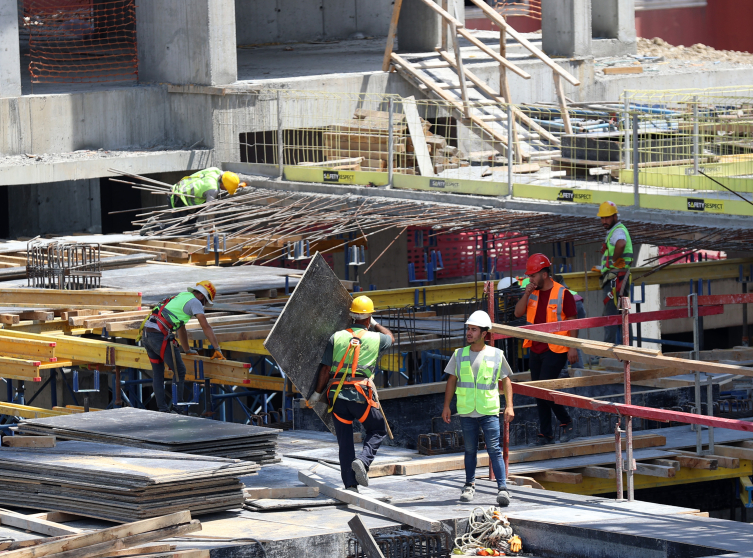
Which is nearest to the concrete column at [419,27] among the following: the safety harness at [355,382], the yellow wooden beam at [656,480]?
the yellow wooden beam at [656,480]

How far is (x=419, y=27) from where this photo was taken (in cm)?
2922

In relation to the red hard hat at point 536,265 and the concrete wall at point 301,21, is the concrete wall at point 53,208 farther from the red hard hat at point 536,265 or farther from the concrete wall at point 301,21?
the red hard hat at point 536,265

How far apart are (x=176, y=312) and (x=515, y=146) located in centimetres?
979

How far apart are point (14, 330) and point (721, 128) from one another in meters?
12.4

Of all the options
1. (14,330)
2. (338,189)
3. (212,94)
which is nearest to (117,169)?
(212,94)

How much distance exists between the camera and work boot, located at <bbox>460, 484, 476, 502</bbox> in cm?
1098

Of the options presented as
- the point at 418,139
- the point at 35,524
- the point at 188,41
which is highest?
the point at 188,41

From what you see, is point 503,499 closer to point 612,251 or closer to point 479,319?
point 479,319

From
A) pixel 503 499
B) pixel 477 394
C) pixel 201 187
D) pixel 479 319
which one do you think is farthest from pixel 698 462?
pixel 201 187

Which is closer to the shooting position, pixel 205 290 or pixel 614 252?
pixel 205 290

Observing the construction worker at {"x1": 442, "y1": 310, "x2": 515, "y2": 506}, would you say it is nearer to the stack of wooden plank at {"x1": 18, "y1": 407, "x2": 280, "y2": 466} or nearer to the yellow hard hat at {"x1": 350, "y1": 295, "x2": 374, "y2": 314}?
the yellow hard hat at {"x1": 350, "y1": 295, "x2": 374, "y2": 314}

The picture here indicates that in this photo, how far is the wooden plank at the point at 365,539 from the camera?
9559 mm

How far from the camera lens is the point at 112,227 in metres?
29.3

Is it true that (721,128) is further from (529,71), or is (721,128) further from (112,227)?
(112,227)
